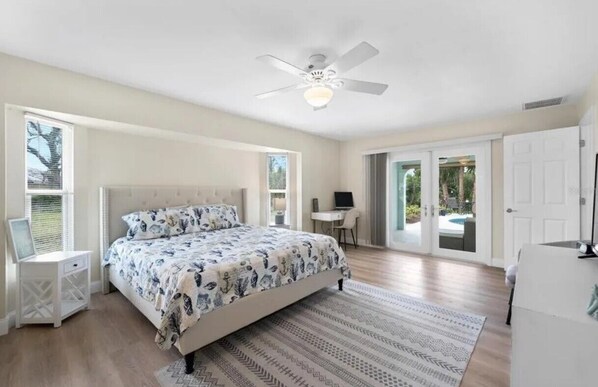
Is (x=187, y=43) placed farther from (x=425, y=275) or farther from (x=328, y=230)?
(x=328, y=230)

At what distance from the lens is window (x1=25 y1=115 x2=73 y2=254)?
265cm

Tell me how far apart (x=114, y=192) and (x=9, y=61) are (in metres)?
1.50

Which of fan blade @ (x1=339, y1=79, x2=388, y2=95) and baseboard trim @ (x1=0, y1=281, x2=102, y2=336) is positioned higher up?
fan blade @ (x1=339, y1=79, x2=388, y2=95)

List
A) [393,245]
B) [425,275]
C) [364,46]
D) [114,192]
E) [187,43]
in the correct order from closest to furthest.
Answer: [364,46] → [187,43] → [114,192] → [425,275] → [393,245]

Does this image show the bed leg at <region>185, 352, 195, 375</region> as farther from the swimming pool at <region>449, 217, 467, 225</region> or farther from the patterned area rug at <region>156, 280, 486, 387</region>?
the swimming pool at <region>449, 217, 467, 225</region>

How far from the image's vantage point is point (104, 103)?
272 cm

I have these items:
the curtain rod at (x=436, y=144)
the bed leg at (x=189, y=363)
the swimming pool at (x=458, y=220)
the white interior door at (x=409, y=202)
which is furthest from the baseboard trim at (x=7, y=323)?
the swimming pool at (x=458, y=220)

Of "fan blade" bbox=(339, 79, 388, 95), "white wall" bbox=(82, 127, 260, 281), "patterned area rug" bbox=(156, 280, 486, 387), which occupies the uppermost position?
"fan blade" bbox=(339, 79, 388, 95)

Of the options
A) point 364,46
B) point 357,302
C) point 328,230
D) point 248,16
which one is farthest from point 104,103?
point 328,230

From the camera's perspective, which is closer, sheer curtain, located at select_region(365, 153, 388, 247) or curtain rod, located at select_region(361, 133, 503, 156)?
curtain rod, located at select_region(361, 133, 503, 156)

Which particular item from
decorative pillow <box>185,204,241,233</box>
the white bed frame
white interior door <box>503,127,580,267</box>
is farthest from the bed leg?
white interior door <box>503,127,580,267</box>

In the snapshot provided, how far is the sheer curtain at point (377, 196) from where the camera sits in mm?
5301

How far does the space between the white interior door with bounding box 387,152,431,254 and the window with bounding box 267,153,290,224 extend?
208 cm

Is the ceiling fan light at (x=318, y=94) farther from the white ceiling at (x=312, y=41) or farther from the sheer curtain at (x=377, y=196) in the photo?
the sheer curtain at (x=377, y=196)
